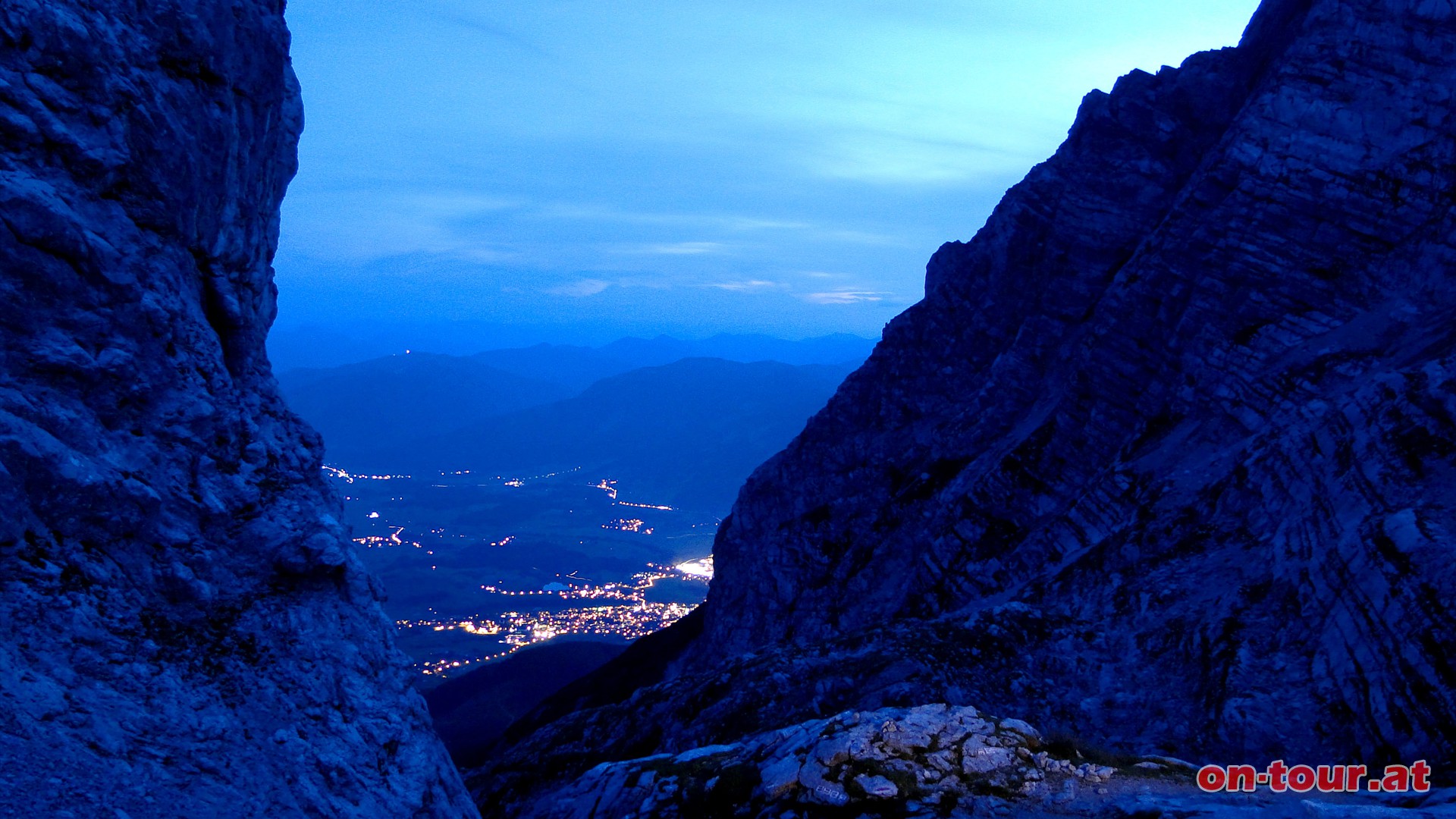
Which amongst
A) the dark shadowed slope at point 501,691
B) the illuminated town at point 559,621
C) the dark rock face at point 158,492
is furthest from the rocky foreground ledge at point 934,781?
the illuminated town at point 559,621

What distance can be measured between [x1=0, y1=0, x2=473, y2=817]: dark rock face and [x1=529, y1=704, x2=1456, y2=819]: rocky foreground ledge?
5.94 m

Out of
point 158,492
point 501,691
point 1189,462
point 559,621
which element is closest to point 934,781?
point 158,492

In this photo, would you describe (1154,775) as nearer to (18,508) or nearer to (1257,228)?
(18,508)

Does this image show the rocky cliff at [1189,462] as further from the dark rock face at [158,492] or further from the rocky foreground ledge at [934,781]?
the dark rock face at [158,492]

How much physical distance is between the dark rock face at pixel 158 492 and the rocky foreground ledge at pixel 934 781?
19.5ft

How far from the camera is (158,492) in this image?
43.9 feet

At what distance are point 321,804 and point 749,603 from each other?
40.5 metres

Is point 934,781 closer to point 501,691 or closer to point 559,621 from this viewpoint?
point 501,691

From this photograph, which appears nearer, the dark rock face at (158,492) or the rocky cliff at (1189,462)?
the dark rock face at (158,492)

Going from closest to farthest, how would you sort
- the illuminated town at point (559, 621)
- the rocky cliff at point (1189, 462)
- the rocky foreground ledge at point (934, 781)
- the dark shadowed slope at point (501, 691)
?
1. the rocky foreground ledge at point (934, 781)
2. the rocky cliff at point (1189, 462)
3. the dark shadowed slope at point (501, 691)
4. the illuminated town at point (559, 621)

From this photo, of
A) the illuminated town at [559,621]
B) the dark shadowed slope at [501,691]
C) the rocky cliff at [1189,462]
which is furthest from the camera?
the illuminated town at [559,621]

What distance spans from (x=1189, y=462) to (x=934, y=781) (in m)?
20.1

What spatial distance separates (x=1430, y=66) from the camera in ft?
88.3

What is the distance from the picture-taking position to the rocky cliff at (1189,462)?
17.5 m
